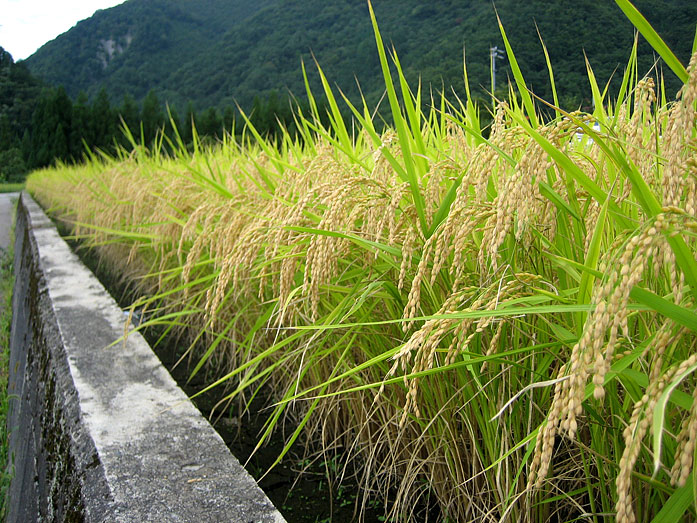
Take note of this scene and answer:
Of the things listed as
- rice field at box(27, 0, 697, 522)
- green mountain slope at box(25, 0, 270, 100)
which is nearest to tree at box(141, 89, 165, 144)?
rice field at box(27, 0, 697, 522)

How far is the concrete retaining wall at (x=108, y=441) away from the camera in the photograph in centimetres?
126

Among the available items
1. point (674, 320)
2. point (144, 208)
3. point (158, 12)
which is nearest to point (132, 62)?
point (158, 12)

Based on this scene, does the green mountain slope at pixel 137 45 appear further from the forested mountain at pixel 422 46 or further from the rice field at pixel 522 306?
the rice field at pixel 522 306

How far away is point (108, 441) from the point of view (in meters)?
1.52

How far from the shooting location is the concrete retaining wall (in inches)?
49.6

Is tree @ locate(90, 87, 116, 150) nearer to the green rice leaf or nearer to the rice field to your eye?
the rice field

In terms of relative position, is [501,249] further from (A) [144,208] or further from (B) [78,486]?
(A) [144,208]

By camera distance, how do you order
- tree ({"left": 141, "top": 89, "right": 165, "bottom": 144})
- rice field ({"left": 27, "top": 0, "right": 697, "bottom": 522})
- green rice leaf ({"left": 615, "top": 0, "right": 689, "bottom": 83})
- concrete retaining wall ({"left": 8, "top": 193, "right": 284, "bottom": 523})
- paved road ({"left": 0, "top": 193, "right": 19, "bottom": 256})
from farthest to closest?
tree ({"left": 141, "top": 89, "right": 165, "bottom": 144}), paved road ({"left": 0, "top": 193, "right": 19, "bottom": 256}), concrete retaining wall ({"left": 8, "top": 193, "right": 284, "bottom": 523}), green rice leaf ({"left": 615, "top": 0, "right": 689, "bottom": 83}), rice field ({"left": 27, "top": 0, "right": 697, "bottom": 522})

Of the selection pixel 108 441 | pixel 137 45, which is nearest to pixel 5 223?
pixel 108 441

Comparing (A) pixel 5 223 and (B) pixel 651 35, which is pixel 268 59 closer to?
(A) pixel 5 223

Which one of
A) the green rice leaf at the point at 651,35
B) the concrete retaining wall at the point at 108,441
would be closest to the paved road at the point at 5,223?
the concrete retaining wall at the point at 108,441

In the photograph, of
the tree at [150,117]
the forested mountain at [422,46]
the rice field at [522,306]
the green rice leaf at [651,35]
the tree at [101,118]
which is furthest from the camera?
the tree at [101,118]

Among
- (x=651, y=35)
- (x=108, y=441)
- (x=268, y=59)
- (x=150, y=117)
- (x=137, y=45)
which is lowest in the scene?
(x=108, y=441)

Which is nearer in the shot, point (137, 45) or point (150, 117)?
point (150, 117)
